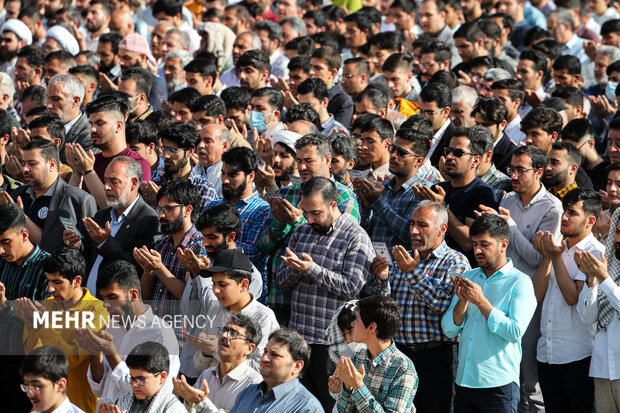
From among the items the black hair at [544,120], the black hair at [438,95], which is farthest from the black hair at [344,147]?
the black hair at [438,95]

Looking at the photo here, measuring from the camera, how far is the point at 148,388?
627cm

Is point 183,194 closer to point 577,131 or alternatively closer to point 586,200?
point 586,200

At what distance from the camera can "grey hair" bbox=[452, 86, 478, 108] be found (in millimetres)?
10258

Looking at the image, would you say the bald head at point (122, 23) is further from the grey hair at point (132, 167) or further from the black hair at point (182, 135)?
the grey hair at point (132, 167)

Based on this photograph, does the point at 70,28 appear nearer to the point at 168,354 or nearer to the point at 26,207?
the point at 26,207

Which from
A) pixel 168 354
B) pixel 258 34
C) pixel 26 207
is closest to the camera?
pixel 168 354

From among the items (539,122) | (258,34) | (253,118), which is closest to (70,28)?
(258,34)

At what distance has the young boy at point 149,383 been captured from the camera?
6.24 metres

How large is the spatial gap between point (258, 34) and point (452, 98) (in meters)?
4.64

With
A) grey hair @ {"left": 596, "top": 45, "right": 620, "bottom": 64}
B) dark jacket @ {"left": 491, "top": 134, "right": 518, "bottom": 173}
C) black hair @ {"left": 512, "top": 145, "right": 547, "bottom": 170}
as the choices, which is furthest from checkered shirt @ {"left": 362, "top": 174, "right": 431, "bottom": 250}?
grey hair @ {"left": 596, "top": 45, "right": 620, "bottom": 64}

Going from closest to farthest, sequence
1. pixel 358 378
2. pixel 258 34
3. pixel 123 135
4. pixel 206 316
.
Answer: pixel 358 378, pixel 206 316, pixel 123 135, pixel 258 34

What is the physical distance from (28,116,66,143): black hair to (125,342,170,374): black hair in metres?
3.91

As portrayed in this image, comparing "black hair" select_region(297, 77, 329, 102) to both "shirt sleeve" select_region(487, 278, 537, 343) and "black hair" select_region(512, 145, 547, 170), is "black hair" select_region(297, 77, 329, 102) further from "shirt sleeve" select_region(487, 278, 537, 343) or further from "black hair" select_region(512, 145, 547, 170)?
"shirt sleeve" select_region(487, 278, 537, 343)

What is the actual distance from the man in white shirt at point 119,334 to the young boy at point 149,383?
156 millimetres
